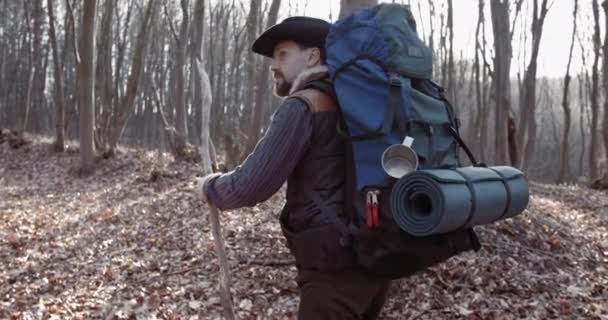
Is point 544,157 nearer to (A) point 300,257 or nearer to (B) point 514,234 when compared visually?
(B) point 514,234

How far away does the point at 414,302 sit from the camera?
5047mm

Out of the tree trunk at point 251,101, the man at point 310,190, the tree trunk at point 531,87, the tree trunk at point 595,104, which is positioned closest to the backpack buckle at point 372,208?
the man at point 310,190

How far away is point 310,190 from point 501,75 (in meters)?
8.99

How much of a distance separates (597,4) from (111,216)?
18.8 metres

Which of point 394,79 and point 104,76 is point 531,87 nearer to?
point 394,79

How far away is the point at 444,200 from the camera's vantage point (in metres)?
1.76

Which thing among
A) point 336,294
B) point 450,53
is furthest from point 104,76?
point 336,294

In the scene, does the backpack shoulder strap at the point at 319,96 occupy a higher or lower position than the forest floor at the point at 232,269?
higher

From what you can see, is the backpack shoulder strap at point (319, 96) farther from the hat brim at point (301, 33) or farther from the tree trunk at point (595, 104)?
the tree trunk at point (595, 104)

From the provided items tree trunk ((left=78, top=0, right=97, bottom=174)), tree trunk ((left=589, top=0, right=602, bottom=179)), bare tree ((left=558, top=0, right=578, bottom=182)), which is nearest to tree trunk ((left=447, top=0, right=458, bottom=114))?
bare tree ((left=558, top=0, right=578, bottom=182))

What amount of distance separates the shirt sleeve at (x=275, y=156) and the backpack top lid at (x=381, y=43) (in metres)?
0.22

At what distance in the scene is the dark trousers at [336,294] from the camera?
2.09m

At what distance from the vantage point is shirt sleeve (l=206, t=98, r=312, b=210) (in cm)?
202

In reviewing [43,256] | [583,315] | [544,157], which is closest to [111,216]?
[43,256]
